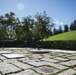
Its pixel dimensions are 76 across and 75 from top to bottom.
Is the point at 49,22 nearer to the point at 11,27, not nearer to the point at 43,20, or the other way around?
the point at 43,20

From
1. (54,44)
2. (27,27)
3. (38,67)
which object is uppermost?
(27,27)

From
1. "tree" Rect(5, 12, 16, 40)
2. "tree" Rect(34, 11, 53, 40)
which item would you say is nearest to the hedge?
"tree" Rect(34, 11, 53, 40)

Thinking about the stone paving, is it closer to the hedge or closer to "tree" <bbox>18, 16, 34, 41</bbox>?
the hedge

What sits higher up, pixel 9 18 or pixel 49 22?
pixel 9 18

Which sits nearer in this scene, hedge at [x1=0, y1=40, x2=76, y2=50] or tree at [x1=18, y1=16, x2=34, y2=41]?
hedge at [x1=0, y1=40, x2=76, y2=50]

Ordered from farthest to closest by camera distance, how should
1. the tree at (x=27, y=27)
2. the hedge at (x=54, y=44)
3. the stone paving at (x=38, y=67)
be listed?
the tree at (x=27, y=27) → the hedge at (x=54, y=44) → the stone paving at (x=38, y=67)

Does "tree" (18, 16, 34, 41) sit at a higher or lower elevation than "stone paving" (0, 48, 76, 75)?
higher

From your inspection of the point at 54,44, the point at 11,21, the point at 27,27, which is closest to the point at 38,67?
the point at 54,44

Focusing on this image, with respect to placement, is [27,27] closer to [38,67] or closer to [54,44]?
[54,44]

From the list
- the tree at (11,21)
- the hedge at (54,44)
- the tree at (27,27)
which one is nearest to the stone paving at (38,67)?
the hedge at (54,44)

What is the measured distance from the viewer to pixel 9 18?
148ft

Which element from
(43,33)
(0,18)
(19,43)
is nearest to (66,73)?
(43,33)

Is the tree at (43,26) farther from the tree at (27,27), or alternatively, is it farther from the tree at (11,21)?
the tree at (11,21)

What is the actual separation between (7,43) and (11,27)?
13.8m
